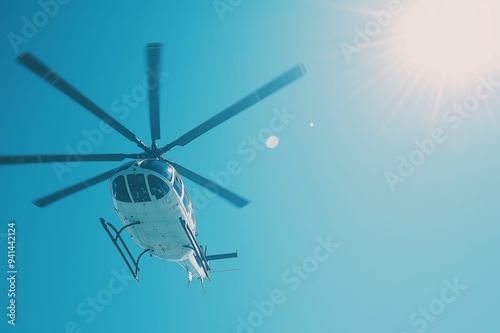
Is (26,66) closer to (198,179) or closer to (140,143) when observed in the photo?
(140,143)

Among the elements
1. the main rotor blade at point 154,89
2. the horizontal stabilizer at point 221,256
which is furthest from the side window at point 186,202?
the horizontal stabilizer at point 221,256

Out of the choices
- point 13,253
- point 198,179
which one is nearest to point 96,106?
point 198,179

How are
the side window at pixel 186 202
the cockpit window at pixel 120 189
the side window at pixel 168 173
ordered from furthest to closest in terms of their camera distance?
the side window at pixel 186 202
the side window at pixel 168 173
the cockpit window at pixel 120 189

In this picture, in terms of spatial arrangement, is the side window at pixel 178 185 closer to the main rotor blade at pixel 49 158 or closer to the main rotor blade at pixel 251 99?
the main rotor blade at pixel 251 99

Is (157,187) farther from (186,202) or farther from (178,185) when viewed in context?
(186,202)

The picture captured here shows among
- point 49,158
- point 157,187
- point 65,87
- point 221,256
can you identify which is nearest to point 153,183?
point 157,187

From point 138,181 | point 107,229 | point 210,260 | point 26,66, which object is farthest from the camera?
point 210,260

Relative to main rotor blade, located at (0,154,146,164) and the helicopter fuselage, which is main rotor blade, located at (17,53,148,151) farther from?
the helicopter fuselage
